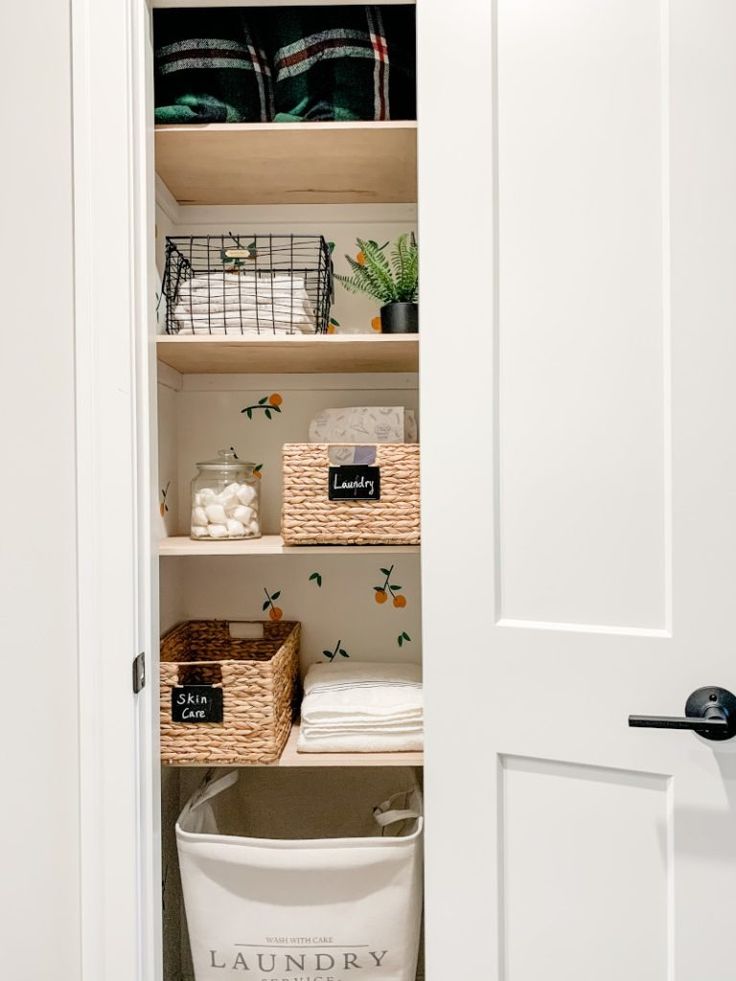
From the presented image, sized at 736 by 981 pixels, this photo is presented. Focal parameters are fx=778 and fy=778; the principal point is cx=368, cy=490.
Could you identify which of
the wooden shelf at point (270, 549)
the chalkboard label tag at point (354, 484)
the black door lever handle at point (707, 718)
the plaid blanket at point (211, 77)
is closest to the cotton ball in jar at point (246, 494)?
the wooden shelf at point (270, 549)

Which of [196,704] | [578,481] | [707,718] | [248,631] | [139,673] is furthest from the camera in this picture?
[248,631]

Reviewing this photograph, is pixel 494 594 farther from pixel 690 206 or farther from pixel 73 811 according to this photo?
pixel 73 811

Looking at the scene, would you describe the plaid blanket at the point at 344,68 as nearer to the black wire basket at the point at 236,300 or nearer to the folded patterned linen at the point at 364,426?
the black wire basket at the point at 236,300

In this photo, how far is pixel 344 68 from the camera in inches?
56.6

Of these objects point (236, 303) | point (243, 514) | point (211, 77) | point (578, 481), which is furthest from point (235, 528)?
point (211, 77)

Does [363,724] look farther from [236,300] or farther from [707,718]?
[236,300]

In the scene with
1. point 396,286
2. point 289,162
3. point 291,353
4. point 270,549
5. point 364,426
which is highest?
point 289,162

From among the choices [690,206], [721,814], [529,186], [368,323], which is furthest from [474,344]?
[721,814]

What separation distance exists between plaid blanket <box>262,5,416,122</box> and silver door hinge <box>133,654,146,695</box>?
3.31 feet

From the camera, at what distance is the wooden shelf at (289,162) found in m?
1.40

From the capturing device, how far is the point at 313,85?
1.46 metres

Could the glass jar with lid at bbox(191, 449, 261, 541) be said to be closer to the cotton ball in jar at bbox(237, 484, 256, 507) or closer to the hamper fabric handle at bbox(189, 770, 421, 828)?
the cotton ball in jar at bbox(237, 484, 256, 507)

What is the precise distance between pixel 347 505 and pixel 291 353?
34 centimetres

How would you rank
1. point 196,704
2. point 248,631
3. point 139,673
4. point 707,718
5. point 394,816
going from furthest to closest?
point 248,631
point 394,816
point 196,704
point 139,673
point 707,718
